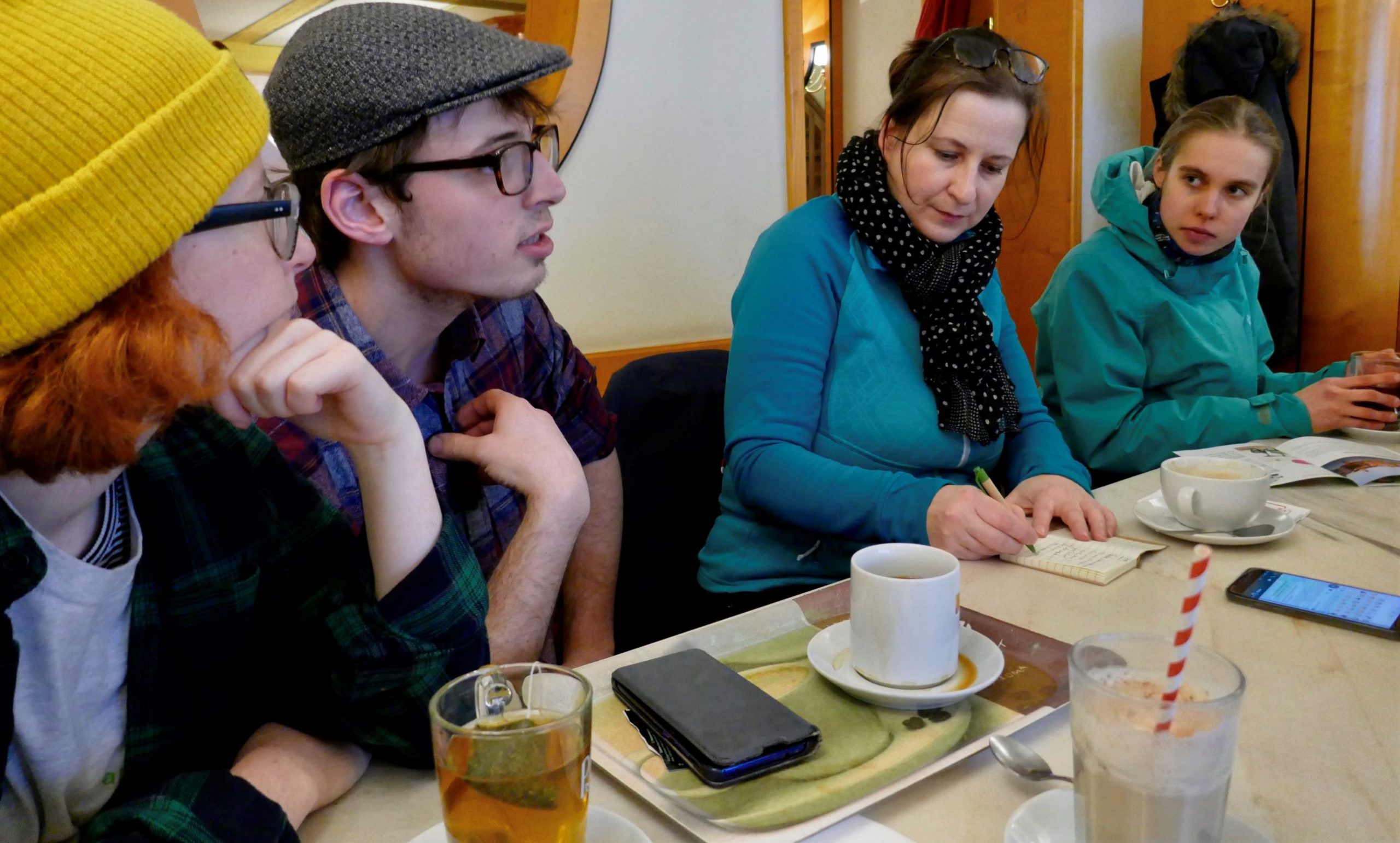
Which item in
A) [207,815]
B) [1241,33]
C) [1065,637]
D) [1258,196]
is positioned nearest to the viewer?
[207,815]

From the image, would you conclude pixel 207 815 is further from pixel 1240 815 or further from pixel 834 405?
pixel 834 405

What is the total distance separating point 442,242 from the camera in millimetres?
1186

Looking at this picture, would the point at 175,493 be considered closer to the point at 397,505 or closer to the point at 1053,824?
the point at 397,505

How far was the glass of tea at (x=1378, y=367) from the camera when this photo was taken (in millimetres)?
1786

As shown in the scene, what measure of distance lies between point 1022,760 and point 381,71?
979 mm

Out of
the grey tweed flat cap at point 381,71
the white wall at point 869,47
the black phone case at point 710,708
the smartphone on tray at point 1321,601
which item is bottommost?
the smartphone on tray at point 1321,601

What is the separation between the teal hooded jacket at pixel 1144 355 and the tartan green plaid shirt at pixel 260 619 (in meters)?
1.47

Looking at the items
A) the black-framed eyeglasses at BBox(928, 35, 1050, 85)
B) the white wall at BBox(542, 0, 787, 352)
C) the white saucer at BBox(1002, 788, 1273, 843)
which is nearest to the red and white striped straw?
the white saucer at BBox(1002, 788, 1273, 843)

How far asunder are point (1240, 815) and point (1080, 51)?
10.5ft

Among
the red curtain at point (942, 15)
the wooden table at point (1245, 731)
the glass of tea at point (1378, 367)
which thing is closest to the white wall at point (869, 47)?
the red curtain at point (942, 15)

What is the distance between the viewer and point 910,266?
4.80 ft

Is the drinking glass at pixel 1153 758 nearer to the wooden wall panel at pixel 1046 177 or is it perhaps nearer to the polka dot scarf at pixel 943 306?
the polka dot scarf at pixel 943 306

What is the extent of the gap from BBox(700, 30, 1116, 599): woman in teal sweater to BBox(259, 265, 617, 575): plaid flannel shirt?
0.81 feet

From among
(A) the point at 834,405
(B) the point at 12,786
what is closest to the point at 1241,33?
(A) the point at 834,405
